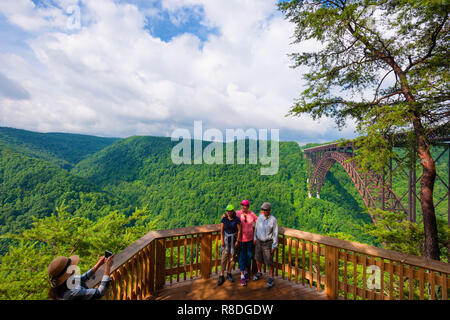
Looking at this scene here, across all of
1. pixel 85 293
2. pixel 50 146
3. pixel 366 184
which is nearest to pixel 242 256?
pixel 85 293

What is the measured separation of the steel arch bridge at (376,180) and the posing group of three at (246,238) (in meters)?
2.70

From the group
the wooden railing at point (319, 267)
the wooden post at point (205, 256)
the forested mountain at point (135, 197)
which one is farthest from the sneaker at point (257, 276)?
the forested mountain at point (135, 197)

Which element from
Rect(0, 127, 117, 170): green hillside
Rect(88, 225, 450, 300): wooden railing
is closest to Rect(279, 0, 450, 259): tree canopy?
Rect(88, 225, 450, 300): wooden railing

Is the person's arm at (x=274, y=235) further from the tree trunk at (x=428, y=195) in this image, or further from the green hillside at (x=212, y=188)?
the green hillside at (x=212, y=188)

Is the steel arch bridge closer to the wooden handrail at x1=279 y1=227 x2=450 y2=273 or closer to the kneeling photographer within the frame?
the wooden handrail at x1=279 y1=227 x2=450 y2=273

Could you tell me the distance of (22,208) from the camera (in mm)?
27344

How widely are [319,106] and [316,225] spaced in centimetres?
2933

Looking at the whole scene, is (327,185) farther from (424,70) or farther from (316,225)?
(424,70)

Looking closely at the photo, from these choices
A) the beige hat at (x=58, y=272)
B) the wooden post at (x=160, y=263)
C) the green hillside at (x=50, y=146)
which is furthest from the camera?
the green hillside at (x=50, y=146)

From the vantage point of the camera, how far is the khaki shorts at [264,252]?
2980 mm

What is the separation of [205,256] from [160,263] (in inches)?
27.3

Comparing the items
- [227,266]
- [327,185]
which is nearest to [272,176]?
[327,185]

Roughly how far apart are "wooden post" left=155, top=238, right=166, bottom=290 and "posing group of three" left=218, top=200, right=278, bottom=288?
0.87 meters

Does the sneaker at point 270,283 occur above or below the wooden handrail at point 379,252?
below
